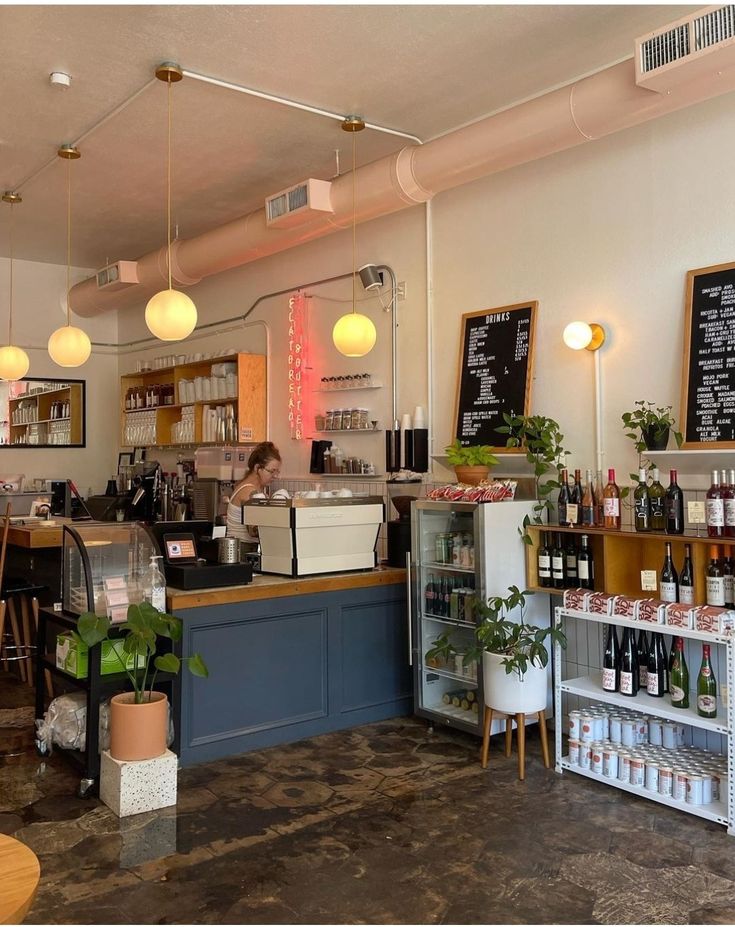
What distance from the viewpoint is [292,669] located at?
4.61 meters

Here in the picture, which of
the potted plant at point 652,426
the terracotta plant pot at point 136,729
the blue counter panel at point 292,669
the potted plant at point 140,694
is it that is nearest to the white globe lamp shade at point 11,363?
the blue counter panel at point 292,669

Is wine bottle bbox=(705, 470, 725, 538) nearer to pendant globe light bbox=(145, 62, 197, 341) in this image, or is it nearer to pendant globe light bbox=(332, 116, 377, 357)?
pendant globe light bbox=(332, 116, 377, 357)

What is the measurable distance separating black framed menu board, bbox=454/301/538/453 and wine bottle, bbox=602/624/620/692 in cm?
118

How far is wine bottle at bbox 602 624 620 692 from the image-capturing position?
157 inches

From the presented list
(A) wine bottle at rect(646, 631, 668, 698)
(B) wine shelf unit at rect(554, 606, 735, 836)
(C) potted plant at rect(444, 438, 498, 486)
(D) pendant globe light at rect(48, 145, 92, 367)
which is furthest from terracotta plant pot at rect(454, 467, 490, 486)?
(D) pendant globe light at rect(48, 145, 92, 367)

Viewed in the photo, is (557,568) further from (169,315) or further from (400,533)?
(169,315)

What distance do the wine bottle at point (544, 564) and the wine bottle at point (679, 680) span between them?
2.51 feet

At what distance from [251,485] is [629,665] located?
292 centimetres

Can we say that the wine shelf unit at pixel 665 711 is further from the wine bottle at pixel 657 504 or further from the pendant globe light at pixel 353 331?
the pendant globe light at pixel 353 331

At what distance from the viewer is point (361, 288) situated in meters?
6.20

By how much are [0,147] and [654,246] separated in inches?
167

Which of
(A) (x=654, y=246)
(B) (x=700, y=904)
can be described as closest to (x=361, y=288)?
(A) (x=654, y=246)

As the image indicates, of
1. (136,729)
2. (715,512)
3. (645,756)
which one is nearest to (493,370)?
(715,512)

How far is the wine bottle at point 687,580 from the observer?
378 centimetres
